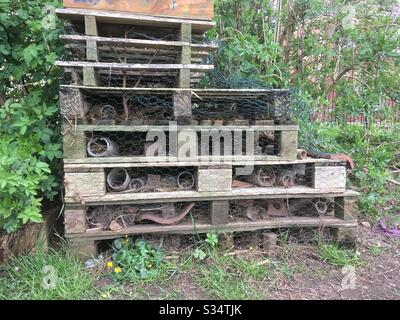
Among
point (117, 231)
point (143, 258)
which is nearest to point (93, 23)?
point (117, 231)

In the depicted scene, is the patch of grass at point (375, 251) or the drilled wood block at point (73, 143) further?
the patch of grass at point (375, 251)

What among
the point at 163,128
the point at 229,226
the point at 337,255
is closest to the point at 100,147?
the point at 163,128

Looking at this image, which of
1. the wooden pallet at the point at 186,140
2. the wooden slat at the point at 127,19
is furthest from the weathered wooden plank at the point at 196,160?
the wooden slat at the point at 127,19

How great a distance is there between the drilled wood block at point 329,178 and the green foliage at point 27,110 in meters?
1.93

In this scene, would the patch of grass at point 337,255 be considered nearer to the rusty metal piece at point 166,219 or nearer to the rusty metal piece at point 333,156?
the rusty metal piece at point 333,156

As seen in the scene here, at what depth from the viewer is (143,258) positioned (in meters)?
2.18

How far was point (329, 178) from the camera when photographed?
2430 millimetres

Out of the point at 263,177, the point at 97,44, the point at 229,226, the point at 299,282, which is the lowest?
the point at 299,282

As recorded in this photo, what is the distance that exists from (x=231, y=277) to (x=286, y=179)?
33.9 inches

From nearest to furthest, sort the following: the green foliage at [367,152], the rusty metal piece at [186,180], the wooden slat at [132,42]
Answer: the wooden slat at [132,42] < the rusty metal piece at [186,180] < the green foliage at [367,152]

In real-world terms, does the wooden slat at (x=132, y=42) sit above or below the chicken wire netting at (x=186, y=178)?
above

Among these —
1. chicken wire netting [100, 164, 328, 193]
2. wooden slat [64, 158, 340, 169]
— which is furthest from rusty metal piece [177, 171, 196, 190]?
wooden slat [64, 158, 340, 169]

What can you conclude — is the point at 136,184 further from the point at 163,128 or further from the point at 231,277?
the point at 231,277

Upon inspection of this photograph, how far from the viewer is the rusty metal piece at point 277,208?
8.28 feet
